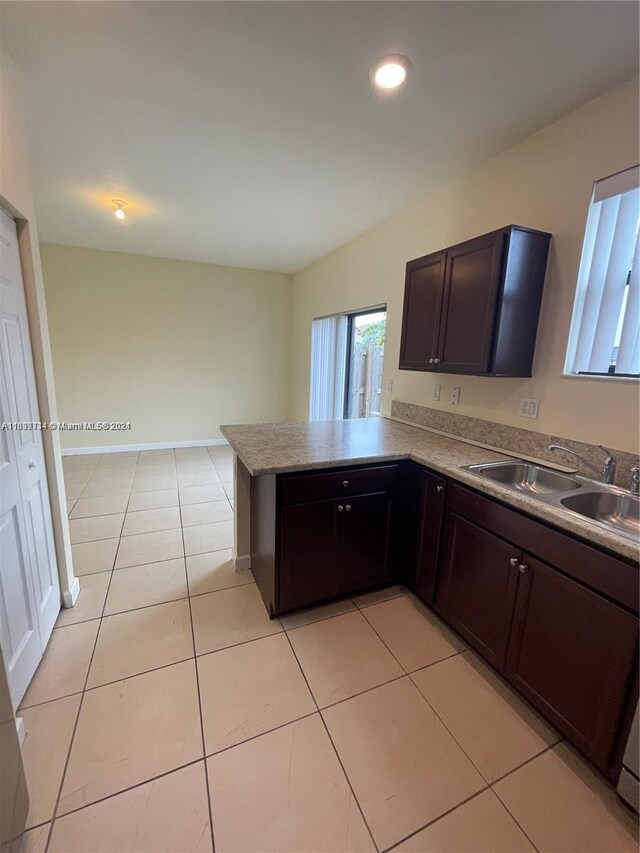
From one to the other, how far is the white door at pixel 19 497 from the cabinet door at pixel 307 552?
43.7 inches

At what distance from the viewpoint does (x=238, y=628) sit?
1.87m

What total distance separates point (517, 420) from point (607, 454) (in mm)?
480

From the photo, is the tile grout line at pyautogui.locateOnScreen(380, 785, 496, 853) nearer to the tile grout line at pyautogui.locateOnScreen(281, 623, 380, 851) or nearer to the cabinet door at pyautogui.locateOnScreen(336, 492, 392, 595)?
the tile grout line at pyautogui.locateOnScreen(281, 623, 380, 851)

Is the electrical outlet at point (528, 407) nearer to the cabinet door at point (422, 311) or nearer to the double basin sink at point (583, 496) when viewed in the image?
the double basin sink at point (583, 496)

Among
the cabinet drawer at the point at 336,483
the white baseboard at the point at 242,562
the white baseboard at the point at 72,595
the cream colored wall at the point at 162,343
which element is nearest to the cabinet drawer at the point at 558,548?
the cabinet drawer at the point at 336,483

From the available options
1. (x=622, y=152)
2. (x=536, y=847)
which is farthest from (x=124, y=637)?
(x=622, y=152)

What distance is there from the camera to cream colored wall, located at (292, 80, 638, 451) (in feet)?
5.08

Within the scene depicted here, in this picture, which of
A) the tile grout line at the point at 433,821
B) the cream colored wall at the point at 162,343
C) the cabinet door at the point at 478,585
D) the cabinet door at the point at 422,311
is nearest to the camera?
the tile grout line at the point at 433,821

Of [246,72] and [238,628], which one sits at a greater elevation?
[246,72]

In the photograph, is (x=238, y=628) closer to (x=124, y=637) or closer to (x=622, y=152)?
(x=124, y=637)

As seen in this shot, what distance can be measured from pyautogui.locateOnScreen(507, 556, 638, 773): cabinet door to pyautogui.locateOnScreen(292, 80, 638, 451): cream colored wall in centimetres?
75

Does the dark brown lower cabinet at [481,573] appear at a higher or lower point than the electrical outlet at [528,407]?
lower

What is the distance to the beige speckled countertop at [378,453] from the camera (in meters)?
1.25

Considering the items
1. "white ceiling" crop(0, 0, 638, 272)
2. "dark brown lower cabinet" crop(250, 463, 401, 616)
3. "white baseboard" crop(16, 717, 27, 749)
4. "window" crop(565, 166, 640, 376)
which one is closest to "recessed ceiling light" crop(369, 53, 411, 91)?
"white ceiling" crop(0, 0, 638, 272)
